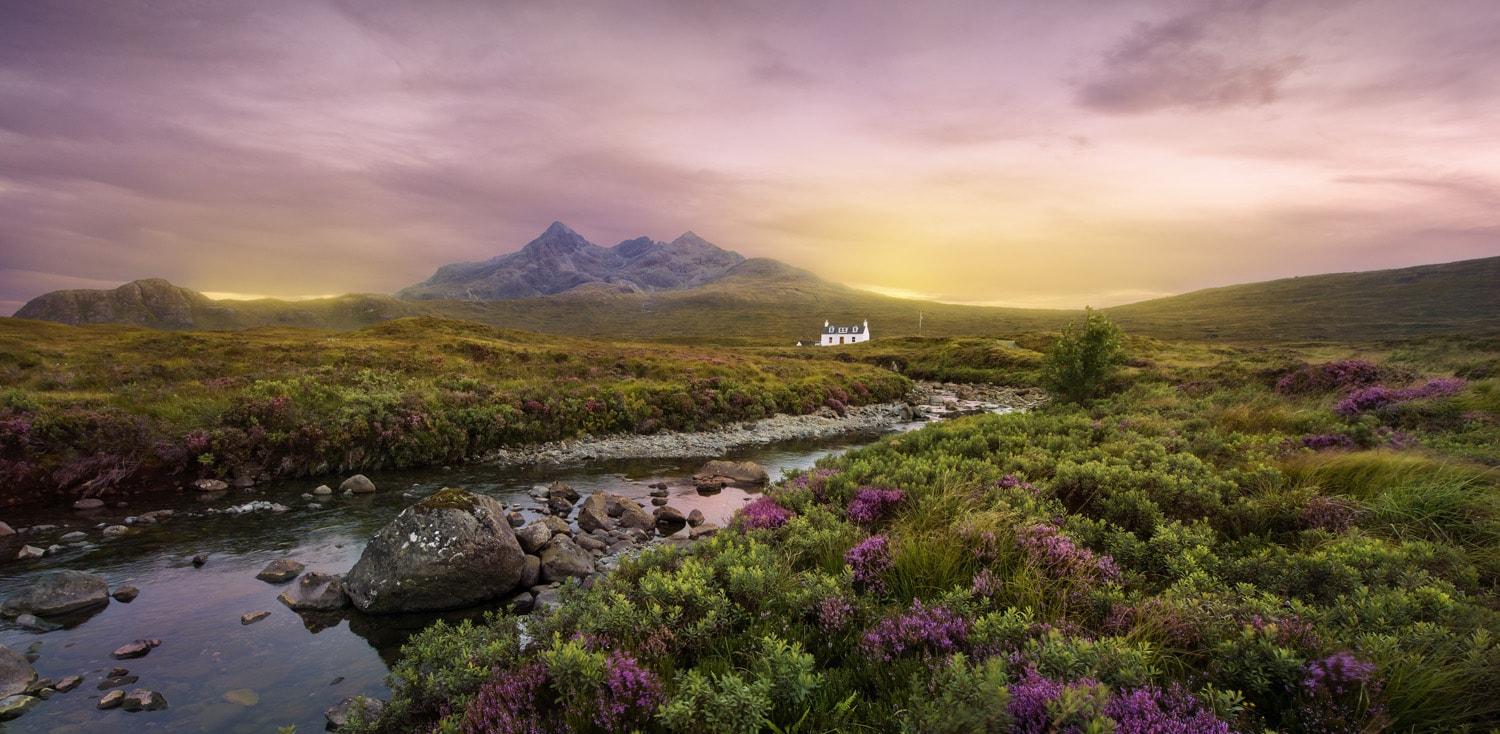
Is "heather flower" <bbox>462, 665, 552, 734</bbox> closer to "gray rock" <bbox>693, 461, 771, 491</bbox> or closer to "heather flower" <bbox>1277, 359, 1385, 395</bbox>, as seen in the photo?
"gray rock" <bbox>693, 461, 771, 491</bbox>

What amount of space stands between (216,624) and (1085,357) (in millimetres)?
25987

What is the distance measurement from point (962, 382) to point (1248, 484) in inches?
2053

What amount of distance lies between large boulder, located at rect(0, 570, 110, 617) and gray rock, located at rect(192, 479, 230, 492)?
6864 millimetres

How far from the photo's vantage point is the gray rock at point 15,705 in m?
6.95

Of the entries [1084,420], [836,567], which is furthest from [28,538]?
[1084,420]

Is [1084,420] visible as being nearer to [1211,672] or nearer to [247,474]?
[1211,672]

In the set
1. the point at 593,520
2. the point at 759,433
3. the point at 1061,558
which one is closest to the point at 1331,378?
the point at 1061,558

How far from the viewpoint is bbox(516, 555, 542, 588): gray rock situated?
36.6 ft

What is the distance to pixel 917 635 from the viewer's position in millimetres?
4797

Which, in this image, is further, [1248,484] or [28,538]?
[28,538]

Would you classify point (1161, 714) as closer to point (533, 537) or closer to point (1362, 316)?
point (533, 537)

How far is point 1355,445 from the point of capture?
35.6 feet

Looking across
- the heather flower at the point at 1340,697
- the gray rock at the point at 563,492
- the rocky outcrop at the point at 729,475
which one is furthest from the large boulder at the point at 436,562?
the heather flower at the point at 1340,697

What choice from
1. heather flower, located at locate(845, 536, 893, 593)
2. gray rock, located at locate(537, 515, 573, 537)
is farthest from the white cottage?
heather flower, located at locate(845, 536, 893, 593)
